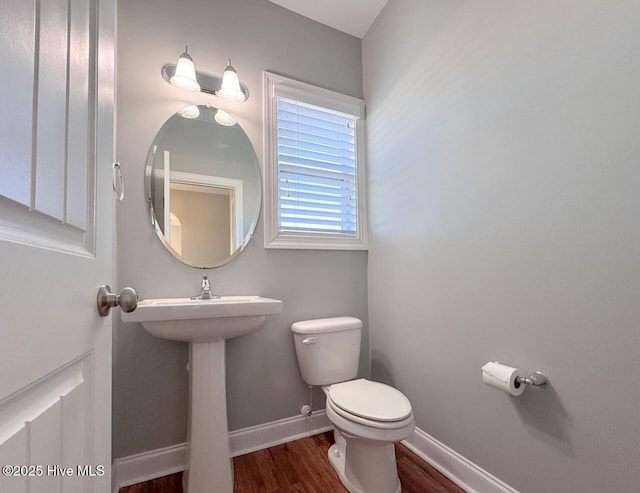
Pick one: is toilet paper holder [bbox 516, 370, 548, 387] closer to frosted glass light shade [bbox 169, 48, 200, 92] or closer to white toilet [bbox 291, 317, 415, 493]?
white toilet [bbox 291, 317, 415, 493]

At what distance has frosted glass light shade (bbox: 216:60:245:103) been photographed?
1554 millimetres

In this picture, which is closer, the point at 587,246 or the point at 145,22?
the point at 587,246

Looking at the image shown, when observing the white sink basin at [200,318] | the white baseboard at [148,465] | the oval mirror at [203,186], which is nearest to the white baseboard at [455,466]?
the white sink basin at [200,318]

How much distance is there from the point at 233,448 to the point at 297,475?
40 cm

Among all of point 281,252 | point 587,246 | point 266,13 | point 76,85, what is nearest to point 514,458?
point 587,246

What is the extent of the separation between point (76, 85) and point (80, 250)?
279 millimetres

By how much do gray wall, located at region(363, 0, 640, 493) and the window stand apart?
0.36 meters

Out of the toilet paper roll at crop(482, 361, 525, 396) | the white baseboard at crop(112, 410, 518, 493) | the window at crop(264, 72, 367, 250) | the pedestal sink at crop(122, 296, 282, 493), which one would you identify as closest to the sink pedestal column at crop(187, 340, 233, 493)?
the pedestal sink at crop(122, 296, 282, 493)

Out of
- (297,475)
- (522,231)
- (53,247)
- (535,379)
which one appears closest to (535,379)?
(535,379)

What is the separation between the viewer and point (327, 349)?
1.61 m

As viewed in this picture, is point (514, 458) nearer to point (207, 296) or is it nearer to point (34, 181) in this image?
point (207, 296)

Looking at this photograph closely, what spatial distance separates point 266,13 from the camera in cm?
177

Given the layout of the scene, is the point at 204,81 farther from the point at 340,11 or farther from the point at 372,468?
the point at 372,468

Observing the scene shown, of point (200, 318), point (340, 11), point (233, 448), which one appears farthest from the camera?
point (340, 11)
